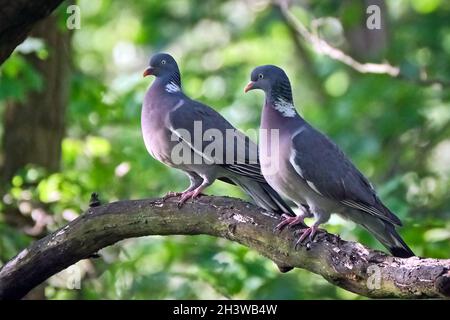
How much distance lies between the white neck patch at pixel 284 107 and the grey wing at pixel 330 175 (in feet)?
0.42

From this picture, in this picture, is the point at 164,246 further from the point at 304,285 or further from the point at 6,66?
the point at 6,66

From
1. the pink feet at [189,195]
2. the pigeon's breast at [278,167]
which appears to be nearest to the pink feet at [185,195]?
the pink feet at [189,195]

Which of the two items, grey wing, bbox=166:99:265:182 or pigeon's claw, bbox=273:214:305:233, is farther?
grey wing, bbox=166:99:265:182

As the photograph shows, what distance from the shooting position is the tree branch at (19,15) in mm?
4656

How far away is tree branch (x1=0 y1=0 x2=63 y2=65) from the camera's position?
4.66 metres

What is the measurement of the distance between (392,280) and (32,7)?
7.50 feet

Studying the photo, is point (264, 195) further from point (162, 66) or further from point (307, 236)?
point (162, 66)

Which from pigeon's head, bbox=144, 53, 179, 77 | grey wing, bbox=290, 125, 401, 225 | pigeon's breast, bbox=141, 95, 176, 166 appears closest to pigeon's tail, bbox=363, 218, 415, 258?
grey wing, bbox=290, 125, 401, 225

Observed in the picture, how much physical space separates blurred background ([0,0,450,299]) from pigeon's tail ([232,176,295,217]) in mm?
1420

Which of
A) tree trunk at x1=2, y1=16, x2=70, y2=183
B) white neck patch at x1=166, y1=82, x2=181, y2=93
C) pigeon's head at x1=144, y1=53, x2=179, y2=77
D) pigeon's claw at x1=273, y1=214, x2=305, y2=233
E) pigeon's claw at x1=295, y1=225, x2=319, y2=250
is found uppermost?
tree trunk at x1=2, y1=16, x2=70, y2=183

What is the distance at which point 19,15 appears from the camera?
4715mm

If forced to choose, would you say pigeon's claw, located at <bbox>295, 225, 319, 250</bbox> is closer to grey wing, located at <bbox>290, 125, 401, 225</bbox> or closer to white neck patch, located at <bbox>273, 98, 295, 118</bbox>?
grey wing, located at <bbox>290, 125, 401, 225</bbox>

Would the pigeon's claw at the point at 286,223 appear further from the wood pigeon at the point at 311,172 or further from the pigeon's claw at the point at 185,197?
the pigeon's claw at the point at 185,197
